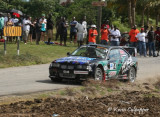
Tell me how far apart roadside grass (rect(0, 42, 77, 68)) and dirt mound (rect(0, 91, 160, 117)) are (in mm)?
Result: 9205

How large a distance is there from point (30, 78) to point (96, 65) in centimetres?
306

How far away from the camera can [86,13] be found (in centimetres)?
4406

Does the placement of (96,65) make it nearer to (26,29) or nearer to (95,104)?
(95,104)

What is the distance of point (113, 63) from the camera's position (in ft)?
53.8

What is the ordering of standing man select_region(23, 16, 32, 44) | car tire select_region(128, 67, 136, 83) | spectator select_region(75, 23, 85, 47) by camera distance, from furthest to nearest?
spectator select_region(75, 23, 85, 47) → standing man select_region(23, 16, 32, 44) → car tire select_region(128, 67, 136, 83)

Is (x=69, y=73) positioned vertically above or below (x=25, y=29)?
below

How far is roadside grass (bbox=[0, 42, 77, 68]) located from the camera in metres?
21.5

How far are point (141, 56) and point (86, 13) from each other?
15.5 m

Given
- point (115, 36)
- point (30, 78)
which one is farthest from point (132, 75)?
point (115, 36)

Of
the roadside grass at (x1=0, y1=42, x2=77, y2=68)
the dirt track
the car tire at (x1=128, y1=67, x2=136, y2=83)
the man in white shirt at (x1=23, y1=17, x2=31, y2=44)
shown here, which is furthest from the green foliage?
the dirt track

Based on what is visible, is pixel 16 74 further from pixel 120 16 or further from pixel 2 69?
pixel 120 16

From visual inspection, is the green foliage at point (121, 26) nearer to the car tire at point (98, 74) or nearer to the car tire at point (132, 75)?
the car tire at point (132, 75)

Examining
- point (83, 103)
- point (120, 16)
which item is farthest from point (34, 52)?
point (120, 16)

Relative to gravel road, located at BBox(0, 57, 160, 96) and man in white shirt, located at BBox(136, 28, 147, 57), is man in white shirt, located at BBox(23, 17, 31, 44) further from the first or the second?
man in white shirt, located at BBox(136, 28, 147, 57)
